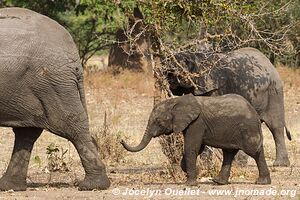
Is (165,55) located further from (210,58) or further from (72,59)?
(72,59)

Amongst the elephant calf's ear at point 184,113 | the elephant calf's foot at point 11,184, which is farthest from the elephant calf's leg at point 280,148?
the elephant calf's foot at point 11,184

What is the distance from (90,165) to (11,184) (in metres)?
0.90

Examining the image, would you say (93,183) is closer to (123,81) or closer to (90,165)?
(90,165)

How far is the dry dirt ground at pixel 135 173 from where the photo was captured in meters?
10.4

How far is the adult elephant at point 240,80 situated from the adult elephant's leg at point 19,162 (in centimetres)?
259

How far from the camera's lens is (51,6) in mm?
28000

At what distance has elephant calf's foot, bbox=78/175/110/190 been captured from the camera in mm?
10844

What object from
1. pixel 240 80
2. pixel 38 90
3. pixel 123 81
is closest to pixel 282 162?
pixel 240 80

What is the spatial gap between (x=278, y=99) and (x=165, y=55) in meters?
2.58

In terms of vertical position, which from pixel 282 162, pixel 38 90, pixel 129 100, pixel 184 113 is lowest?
pixel 129 100

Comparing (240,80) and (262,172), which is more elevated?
(240,80)

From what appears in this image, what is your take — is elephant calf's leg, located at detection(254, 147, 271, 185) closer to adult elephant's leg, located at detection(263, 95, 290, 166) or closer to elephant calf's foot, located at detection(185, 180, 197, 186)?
elephant calf's foot, located at detection(185, 180, 197, 186)

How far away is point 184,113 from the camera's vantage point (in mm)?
11242

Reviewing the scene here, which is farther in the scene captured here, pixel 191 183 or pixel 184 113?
pixel 184 113
